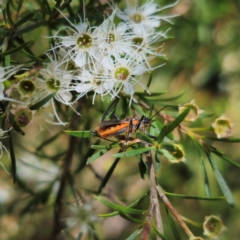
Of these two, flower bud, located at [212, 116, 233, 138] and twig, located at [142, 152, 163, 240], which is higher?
flower bud, located at [212, 116, 233, 138]

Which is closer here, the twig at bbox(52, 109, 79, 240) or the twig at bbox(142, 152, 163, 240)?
the twig at bbox(142, 152, 163, 240)

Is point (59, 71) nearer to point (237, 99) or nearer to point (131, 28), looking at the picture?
point (131, 28)

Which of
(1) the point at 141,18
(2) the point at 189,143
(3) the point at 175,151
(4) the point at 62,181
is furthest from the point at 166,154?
(2) the point at 189,143

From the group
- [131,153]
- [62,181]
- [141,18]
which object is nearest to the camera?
[131,153]

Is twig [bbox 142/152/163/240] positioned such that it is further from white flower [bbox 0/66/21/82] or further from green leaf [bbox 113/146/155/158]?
white flower [bbox 0/66/21/82]

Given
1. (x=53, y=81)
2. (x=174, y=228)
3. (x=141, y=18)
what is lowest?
(x=174, y=228)


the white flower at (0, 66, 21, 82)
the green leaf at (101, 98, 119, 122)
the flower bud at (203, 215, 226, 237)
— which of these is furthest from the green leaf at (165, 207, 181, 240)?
the white flower at (0, 66, 21, 82)

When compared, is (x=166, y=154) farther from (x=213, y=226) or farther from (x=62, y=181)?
(x=62, y=181)

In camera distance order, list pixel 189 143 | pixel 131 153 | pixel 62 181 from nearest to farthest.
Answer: pixel 131 153, pixel 62 181, pixel 189 143
